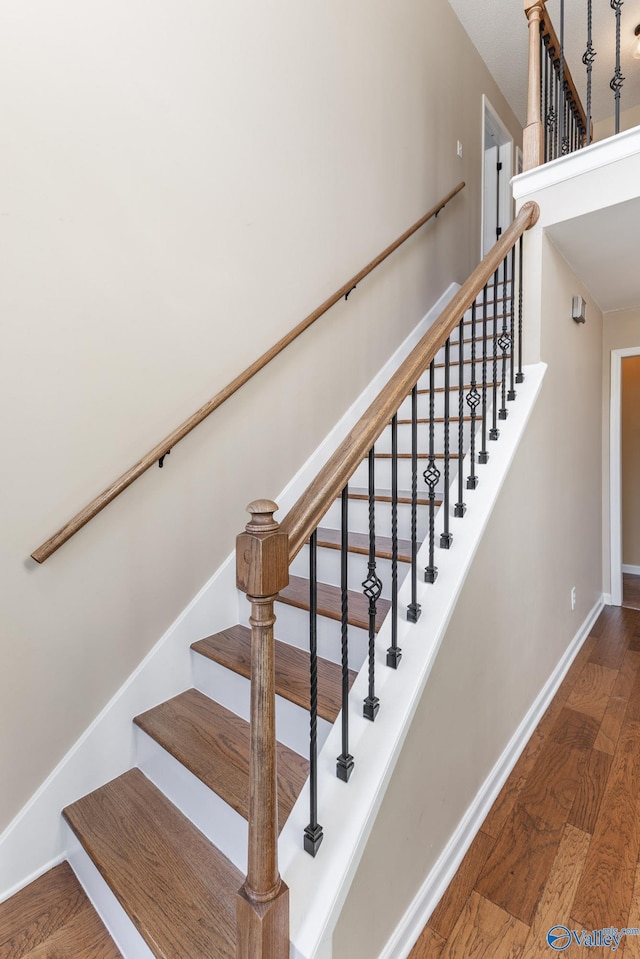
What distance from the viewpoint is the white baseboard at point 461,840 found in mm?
1232

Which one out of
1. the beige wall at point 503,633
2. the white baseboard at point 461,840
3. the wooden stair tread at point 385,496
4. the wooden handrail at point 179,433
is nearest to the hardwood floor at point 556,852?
the white baseboard at point 461,840

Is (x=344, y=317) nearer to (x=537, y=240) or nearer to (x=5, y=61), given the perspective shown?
(x=537, y=240)

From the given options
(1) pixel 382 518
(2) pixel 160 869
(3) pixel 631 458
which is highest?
(3) pixel 631 458

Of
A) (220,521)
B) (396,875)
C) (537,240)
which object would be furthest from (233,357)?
(396,875)

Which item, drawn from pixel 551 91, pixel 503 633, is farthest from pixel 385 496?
pixel 551 91

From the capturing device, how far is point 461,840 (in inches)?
59.4

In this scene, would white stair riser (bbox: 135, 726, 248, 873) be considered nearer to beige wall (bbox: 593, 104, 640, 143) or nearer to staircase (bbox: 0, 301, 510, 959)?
staircase (bbox: 0, 301, 510, 959)

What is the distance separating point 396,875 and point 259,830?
57 centimetres

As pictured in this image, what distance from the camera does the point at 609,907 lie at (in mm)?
1329

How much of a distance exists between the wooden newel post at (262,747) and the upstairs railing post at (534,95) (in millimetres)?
2287

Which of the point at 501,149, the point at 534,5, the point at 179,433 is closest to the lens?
the point at 179,433

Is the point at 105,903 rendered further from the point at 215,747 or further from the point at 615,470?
the point at 615,470

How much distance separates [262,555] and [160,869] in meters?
0.99

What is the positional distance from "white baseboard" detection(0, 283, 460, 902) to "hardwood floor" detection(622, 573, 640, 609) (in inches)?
127
